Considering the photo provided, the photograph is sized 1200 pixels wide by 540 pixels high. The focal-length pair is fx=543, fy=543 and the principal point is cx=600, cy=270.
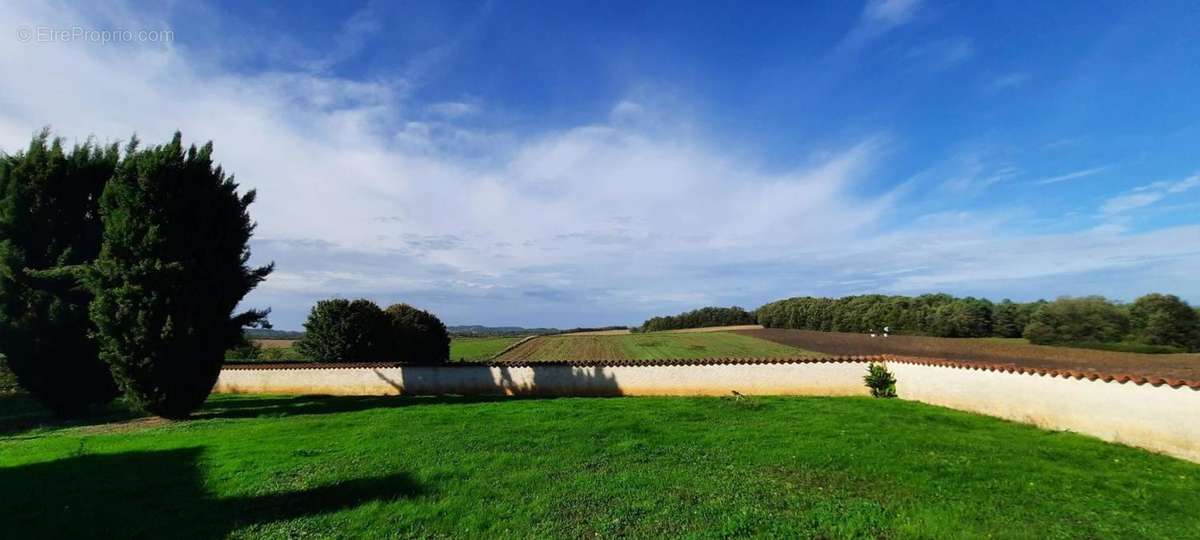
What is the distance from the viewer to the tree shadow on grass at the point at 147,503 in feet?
22.4

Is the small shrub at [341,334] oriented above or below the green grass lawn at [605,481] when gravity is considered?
above

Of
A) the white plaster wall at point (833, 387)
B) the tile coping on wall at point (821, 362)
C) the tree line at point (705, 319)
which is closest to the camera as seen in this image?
the white plaster wall at point (833, 387)

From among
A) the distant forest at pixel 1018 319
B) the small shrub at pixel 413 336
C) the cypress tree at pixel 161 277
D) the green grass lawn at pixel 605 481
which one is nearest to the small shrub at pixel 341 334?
the small shrub at pixel 413 336

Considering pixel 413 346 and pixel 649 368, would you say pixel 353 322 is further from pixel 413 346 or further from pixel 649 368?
pixel 649 368

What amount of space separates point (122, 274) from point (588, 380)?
14928mm

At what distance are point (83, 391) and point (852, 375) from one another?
26.8 m

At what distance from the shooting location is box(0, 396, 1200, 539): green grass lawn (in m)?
6.34

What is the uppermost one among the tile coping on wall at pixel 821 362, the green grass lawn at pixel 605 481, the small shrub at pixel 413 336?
the small shrub at pixel 413 336

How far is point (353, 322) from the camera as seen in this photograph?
91.7 ft

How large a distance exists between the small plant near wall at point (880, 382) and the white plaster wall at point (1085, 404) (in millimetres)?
2131

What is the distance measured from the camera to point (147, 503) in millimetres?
7754

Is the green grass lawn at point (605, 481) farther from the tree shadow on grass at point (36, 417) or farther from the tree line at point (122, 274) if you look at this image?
the tree shadow on grass at point (36, 417)

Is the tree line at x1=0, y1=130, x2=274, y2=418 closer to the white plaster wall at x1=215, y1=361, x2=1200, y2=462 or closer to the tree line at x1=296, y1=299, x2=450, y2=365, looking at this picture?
the white plaster wall at x1=215, y1=361, x2=1200, y2=462

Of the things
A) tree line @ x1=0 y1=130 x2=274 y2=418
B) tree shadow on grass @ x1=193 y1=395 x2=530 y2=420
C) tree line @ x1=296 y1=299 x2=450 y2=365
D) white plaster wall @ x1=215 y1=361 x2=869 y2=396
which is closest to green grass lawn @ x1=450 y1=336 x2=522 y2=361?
tree line @ x1=296 y1=299 x2=450 y2=365
